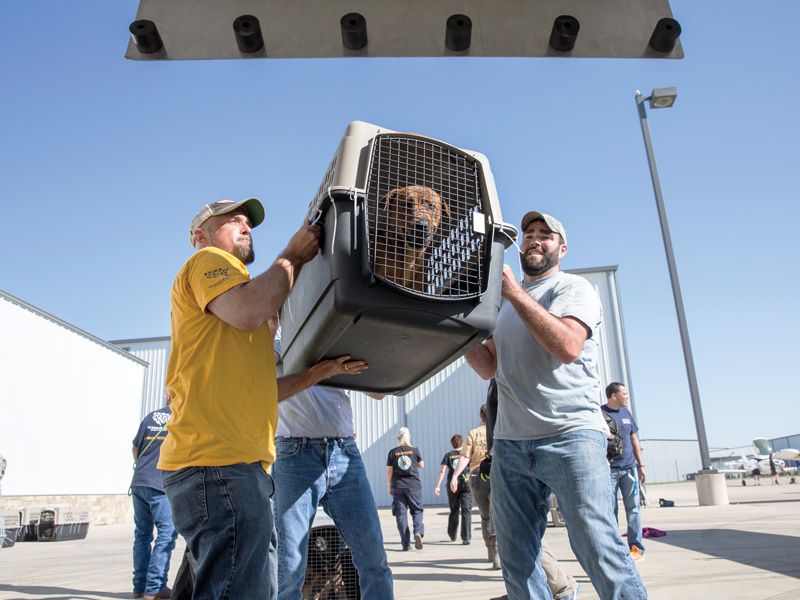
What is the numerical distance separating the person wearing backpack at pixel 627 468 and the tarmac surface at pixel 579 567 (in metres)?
0.29

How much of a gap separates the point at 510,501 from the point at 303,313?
123cm

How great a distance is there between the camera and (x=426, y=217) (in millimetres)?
1835

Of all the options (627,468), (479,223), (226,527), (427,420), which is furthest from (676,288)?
(226,527)

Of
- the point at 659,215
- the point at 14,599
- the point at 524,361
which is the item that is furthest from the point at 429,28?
the point at 659,215

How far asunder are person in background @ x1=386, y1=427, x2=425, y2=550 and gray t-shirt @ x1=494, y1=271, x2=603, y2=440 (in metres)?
6.75

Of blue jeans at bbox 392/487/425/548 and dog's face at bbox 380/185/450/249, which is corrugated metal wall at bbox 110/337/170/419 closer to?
blue jeans at bbox 392/487/425/548

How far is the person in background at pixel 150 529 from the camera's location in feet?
18.0

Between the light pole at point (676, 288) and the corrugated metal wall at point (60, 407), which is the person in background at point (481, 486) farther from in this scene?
the corrugated metal wall at point (60, 407)

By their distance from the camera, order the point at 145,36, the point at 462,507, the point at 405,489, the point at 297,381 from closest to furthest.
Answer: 1. the point at 297,381
2. the point at 145,36
3. the point at 405,489
4. the point at 462,507

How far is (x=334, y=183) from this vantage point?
1.79m

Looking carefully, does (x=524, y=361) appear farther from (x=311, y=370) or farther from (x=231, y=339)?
(x=231, y=339)

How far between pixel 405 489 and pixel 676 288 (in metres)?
8.93

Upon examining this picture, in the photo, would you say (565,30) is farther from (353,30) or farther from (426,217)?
(426,217)

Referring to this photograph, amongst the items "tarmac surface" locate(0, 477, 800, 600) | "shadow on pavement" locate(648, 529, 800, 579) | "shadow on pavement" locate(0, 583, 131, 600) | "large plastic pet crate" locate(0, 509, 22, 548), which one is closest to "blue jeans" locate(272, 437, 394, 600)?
"tarmac surface" locate(0, 477, 800, 600)
